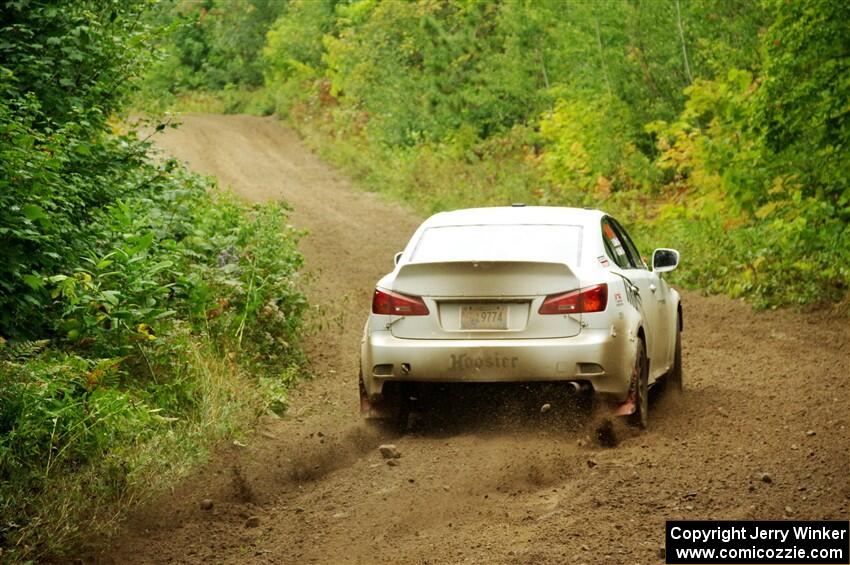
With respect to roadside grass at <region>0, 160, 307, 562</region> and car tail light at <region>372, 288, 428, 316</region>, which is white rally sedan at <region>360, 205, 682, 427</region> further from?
roadside grass at <region>0, 160, 307, 562</region>

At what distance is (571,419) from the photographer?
7996 millimetres

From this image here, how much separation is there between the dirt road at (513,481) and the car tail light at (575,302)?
2.69 feet

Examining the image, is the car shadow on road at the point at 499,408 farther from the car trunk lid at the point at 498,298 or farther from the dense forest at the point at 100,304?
the dense forest at the point at 100,304

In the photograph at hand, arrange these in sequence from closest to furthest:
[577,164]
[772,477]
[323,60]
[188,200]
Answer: [772,477] < [188,200] < [577,164] < [323,60]

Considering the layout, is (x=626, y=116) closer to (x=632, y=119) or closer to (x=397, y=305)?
(x=632, y=119)

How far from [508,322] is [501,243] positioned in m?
0.67

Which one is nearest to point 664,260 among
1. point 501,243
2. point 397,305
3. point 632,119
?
point 501,243

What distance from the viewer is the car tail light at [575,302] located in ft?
25.2

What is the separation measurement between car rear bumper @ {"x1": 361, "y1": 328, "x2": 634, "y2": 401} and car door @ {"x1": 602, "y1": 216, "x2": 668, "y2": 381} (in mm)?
773

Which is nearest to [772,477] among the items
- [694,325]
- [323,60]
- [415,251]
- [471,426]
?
[471,426]

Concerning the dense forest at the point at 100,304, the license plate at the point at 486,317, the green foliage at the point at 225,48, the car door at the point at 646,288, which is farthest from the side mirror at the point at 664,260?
the green foliage at the point at 225,48

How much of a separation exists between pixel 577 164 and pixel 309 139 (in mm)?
14559

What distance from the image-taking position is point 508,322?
304 inches

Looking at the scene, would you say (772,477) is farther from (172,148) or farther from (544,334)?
(172,148)
